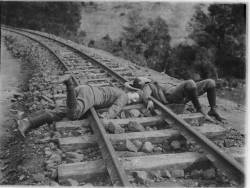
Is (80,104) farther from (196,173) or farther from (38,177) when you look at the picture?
(196,173)

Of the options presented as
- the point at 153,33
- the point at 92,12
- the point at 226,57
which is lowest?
the point at 226,57

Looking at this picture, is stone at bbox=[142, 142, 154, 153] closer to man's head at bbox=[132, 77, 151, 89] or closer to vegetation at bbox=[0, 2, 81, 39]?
man's head at bbox=[132, 77, 151, 89]

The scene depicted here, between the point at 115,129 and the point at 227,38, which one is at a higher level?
the point at 227,38

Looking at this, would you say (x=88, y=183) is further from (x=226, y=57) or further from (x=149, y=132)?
(x=226, y=57)

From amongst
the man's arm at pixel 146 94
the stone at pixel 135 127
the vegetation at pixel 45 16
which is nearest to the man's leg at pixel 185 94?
the man's arm at pixel 146 94

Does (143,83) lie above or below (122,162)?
above

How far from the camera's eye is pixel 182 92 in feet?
16.4

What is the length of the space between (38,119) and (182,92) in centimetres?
211

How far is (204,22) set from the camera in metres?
20.5

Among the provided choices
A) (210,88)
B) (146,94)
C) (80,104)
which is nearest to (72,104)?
(80,104)

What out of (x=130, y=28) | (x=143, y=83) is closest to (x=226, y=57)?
Result: (x=130, y=28)

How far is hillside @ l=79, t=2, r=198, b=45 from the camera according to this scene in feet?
111

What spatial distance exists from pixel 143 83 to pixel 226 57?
48.7 ft

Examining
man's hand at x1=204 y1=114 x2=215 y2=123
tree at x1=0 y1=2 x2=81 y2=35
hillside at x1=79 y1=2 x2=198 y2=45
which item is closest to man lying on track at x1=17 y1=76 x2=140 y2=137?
man's hand at x1=204 y1=114 x2=215 y2=123
